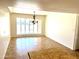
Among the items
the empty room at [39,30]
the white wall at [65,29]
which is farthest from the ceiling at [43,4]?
the white wall at [65,29]

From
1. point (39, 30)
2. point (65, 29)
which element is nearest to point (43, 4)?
point (65, 29)

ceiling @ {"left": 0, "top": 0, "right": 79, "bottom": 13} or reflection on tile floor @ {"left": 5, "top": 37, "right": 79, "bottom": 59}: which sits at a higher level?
ceiling @ {"left": 0, "top": 0, "right": 79, "bottom": 13}

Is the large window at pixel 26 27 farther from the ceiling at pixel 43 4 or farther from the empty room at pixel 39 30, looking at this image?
the ceiling at pixel 43 4

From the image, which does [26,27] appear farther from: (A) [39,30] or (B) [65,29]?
(B) [65,29]

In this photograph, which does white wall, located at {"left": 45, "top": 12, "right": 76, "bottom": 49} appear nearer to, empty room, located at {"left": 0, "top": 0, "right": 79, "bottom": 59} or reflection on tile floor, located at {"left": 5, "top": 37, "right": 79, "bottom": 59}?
empty room, located at {"left": 0, "top": 0, "right": 79, "bottom": 59}

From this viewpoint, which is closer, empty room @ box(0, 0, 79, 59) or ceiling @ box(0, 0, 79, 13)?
ceiling @ box(0, 0, 79, 13)

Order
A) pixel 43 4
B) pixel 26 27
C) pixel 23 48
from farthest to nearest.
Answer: pixel 26 27, pixel 23 48, pixel 43 4

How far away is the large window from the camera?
8.60 m

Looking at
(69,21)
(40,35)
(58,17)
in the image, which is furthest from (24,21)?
(69,21)

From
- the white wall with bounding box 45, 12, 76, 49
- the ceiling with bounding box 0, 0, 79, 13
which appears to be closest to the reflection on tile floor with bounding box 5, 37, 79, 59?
the white wall with bounding box 45, 12, 76, 49

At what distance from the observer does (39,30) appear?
30.3 feet

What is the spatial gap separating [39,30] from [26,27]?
53.8 inches

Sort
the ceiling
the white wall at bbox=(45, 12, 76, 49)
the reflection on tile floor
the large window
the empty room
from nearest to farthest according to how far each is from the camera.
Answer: the ceiling → the empty room → the reflection on tile floor → the white wall at bbox=(45, 12, 76, 49) → the large window

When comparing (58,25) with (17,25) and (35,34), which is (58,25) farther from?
(17,25)
